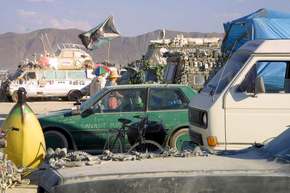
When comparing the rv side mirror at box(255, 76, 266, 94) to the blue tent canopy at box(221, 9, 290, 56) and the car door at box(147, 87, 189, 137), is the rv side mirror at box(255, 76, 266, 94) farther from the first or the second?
the blue tent canopy at box(221, 9, 290, 56)

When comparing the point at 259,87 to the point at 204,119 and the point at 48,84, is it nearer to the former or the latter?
the point at 204,119

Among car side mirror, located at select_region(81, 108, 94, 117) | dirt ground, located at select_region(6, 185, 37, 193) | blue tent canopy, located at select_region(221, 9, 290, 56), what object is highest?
blue tent canopy, located at select_region(221, 9, 290, 56)

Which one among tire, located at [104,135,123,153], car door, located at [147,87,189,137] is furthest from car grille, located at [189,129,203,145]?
car door, located at [147,87,189,137]

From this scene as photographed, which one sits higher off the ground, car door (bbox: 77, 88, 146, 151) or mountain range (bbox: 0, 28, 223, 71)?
mountain range (bbox: 0, 28, 223, 71)

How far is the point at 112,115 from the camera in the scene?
37.2 ft

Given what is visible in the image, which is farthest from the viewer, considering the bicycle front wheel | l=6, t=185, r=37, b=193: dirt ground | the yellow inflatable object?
the bicycle front wheel

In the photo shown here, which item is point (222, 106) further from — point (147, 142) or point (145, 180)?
point (145, 180)

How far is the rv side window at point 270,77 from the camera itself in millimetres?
8555

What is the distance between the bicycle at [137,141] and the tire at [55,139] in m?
0.96

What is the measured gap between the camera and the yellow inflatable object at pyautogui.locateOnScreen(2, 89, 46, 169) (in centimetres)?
923

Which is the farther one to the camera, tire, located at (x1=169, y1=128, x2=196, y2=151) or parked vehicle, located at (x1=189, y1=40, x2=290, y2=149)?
tire, located at (x1=169, y1=128, x2=196, y2=151)

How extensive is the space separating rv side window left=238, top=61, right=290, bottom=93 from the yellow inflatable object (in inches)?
123

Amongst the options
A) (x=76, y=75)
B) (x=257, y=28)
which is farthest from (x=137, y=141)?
(x=76, y=75)

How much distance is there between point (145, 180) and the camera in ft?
13.6
